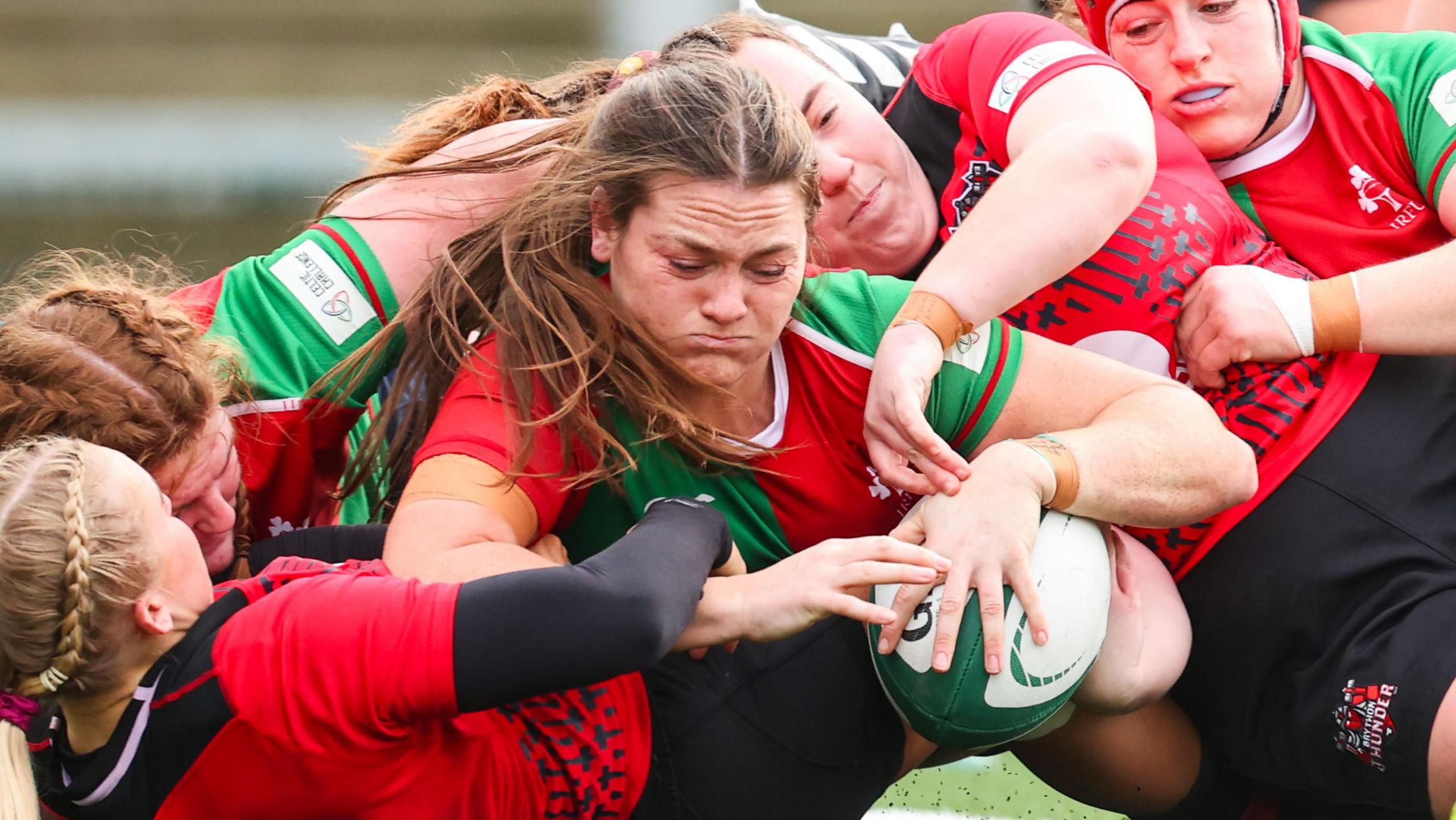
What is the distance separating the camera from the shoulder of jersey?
356cm

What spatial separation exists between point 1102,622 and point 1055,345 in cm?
48

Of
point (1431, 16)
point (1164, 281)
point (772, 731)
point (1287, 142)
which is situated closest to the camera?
point (772, 731)

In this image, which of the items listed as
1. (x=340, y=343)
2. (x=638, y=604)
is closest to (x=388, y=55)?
(x=340, y=343)

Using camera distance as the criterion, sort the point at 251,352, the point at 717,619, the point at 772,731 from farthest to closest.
Result: the point at 251,352
the point at 772,731
the point at 717,619

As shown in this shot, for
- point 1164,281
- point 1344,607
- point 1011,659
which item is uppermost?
point 1164,281

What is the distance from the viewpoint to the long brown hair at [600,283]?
7.80 ft

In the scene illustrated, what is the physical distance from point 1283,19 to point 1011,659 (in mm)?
1444

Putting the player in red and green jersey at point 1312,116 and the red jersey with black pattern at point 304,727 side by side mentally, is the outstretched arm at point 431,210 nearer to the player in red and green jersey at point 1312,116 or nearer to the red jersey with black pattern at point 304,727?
the red jersey with black pattern at point 304,727

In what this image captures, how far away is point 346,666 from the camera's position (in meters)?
1.94

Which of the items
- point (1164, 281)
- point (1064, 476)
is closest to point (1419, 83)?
point (1164, 281)

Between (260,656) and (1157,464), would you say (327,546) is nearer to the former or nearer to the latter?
(260,656)

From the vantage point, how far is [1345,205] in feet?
9.41

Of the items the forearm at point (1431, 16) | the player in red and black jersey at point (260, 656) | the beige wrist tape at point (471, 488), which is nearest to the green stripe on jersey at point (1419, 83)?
the forearm at point (1431, 16)

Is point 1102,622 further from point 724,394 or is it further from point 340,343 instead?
point 340,343
